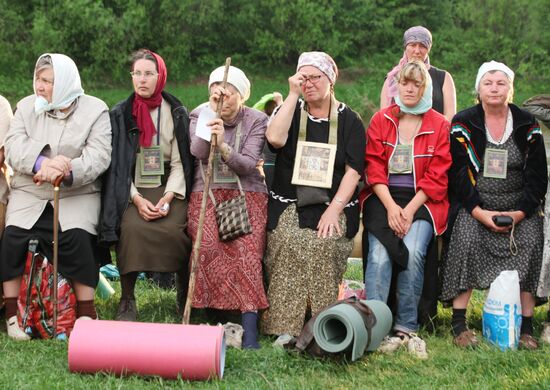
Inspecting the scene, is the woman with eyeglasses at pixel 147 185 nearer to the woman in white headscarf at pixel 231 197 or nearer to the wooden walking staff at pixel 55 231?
the woman in white headscarf at pixel 231 197

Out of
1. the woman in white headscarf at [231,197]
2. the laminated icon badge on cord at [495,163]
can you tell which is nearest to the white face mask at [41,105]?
the woman in white headscarf at [231,197]

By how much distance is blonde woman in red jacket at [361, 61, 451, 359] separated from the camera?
5180 mm

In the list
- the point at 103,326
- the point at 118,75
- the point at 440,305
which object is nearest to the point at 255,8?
the point at 118,75

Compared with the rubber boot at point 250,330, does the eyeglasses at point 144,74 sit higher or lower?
higher

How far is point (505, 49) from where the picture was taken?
2238 centimetres

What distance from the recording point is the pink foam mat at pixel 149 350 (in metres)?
4.16

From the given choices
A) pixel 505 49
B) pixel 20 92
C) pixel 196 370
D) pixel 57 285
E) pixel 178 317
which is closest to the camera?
pixel 196 370

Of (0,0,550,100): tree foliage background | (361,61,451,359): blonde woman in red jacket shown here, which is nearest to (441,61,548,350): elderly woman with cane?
(361,61,451,359): blonde woman in red jacket

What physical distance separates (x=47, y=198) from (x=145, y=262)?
697mm

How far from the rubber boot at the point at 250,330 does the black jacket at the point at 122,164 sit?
2.93ft

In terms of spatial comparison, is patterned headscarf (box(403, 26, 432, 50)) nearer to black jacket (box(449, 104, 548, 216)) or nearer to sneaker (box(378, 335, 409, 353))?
black jacket (box(449, 104, 548, 216))

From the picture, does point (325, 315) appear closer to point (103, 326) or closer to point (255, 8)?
point (103, 326)

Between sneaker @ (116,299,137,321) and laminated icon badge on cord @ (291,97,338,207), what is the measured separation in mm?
1215

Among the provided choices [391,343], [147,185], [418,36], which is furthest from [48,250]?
[418,36]
